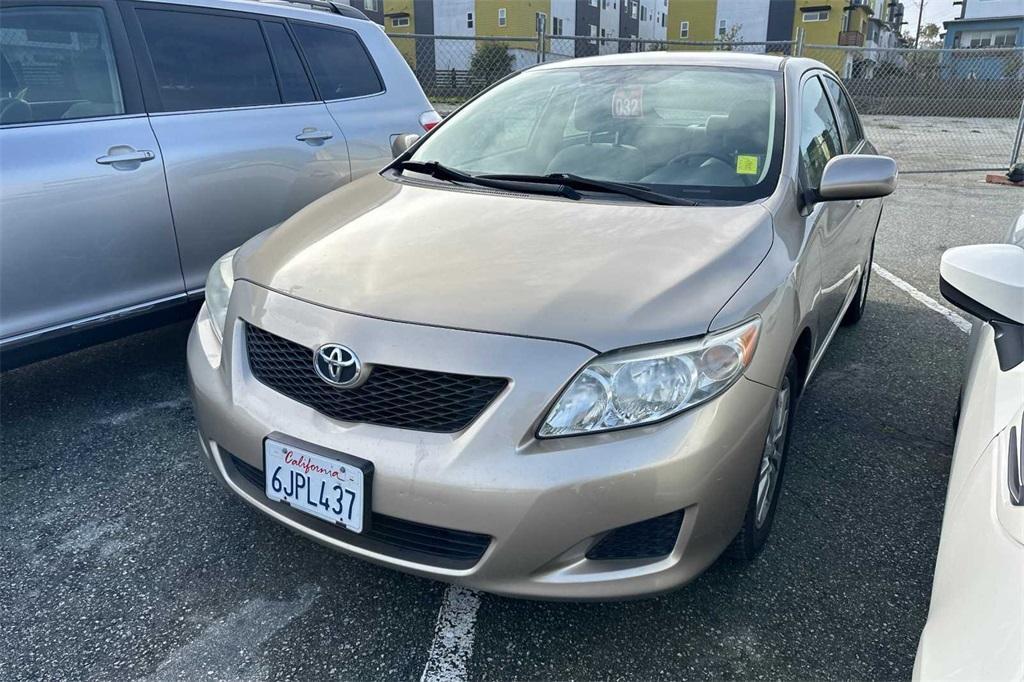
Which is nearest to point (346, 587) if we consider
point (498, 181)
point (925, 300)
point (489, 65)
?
point (498, 181)

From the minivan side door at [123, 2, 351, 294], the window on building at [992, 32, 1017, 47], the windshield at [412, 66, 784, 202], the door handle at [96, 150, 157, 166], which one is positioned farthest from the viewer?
the window on building at [992, 32, 1017, 47]

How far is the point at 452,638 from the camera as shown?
6.48 ft

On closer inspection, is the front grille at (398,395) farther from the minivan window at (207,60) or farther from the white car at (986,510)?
the minivan window at (207,60)

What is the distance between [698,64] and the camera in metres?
3.08

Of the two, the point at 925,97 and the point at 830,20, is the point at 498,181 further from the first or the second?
the point at 830,20

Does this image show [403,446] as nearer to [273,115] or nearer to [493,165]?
[493,165]

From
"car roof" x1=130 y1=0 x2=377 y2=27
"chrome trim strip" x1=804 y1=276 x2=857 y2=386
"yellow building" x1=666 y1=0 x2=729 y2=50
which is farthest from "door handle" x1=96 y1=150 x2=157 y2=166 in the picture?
"yellow building" x1=666 y1=0 x2=729 y2=50

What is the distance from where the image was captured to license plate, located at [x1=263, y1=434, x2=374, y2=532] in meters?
1.75

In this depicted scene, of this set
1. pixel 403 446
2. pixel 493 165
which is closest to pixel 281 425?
pixel 403 446

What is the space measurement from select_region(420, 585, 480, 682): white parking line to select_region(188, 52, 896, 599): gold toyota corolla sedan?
0.29 m

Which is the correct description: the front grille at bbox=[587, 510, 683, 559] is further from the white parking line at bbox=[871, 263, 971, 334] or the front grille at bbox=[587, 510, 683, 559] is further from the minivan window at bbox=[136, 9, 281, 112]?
the white parking line at bbox=[871, 263, 971, 334]

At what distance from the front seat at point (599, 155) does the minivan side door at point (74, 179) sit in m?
1.78

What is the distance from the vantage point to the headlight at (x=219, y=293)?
2.29 m

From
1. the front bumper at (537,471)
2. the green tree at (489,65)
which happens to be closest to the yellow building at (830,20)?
the green tree at (489,65)
